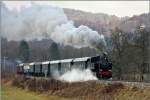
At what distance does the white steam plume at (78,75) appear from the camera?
5082cm

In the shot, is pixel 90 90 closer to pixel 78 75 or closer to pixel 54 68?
pixel 78 75

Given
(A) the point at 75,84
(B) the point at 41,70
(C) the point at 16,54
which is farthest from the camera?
(C) the point at 16,54

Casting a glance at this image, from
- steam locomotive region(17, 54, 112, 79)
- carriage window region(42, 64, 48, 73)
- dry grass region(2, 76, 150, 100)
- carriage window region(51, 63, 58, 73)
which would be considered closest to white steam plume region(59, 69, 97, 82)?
steam locomotive region(17, 54, 112, 79)

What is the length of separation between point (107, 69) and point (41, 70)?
22.8 meters

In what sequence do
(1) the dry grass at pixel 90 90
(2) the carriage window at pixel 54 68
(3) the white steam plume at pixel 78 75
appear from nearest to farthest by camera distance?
(1) the dry grass at pixel 90 90 < (3) the white steam plume at pixel 78 75 < (2) the carriage window at pixel 54 68

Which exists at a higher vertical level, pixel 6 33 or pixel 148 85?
pixel 6 33

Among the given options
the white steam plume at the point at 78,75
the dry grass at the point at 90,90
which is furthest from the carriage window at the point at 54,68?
the white steam plume at the point at 78,75

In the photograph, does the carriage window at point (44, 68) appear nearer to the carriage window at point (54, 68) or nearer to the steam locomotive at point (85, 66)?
the steam locomotive at point (85, 66)

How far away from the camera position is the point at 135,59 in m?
60.3

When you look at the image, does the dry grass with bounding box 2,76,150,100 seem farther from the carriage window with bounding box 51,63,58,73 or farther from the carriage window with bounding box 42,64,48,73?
the carriage window with bounding box 42,64,48,73

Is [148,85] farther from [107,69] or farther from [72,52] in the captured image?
[72,52]

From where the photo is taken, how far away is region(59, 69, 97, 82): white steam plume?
167 feet

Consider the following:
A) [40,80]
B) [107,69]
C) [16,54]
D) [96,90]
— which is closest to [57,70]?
[40,80]

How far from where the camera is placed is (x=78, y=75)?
52594 millimetres
